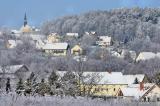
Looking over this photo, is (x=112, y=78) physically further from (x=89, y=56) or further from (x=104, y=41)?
(x=104, y=41)

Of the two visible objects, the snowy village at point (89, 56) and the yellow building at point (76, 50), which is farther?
the yellow building at point (76, 50)

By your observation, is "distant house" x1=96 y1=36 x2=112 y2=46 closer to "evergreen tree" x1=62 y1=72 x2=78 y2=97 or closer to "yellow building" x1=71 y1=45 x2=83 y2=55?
"yellow building" x1=71 y1=45 x2=83 y2=55

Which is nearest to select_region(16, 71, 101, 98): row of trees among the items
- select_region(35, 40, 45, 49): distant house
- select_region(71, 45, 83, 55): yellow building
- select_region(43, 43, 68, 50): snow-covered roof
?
select_region(71, 45, 83, 55): yellow building

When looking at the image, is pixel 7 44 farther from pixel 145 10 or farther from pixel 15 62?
pixel 145 10

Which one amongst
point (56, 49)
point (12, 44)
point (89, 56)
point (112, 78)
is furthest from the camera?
point (56, 49)

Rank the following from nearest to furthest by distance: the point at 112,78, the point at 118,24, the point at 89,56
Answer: the point at 112,78 → the point at 89,56 → the point at 118,24

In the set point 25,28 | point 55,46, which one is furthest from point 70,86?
point 25,28

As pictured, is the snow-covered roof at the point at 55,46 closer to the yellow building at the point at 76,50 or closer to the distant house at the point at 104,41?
the yellow building at the point at 76,50

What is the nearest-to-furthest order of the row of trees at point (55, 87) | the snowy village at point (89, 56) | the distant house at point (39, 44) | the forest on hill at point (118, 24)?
1. the row of trees at point (55, 87)
2. the snowy village at point (89, 56)
3. the distant house at point (39, 44)
4. the forest on hill at point (118, 24)

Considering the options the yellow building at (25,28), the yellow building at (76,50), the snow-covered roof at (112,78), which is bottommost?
the snow-covered roof at (112,78)

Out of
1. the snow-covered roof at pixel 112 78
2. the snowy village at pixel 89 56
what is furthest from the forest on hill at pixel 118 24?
the snow-covered roof at pixel 112 78

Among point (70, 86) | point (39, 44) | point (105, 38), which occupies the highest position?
point (105, 38)

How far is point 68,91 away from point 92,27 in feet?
442

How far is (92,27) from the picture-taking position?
162 meters
